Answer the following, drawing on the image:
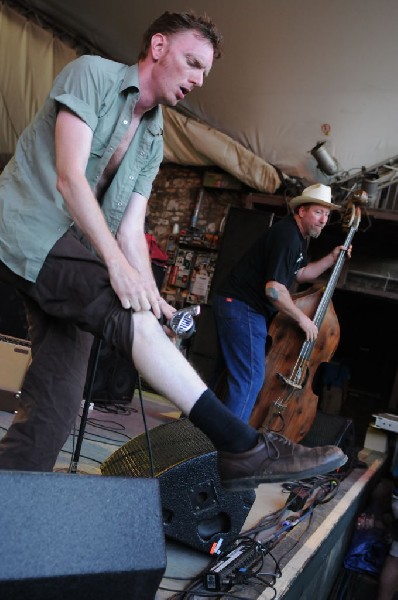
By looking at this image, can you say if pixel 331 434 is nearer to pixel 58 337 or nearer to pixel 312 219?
pixel 312 219

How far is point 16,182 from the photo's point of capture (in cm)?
136

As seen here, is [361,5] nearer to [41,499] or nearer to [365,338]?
[41,499]

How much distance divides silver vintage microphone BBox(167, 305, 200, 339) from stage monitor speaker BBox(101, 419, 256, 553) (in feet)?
1.82

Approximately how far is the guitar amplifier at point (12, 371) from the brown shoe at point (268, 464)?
190 centimetres

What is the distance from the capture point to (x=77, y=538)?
89cm

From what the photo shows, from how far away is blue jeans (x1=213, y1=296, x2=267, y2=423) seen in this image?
273 cm

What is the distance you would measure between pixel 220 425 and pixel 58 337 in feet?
1.59

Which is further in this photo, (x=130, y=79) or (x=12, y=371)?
(x=12, y=371)

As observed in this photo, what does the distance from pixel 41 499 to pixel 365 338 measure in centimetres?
663

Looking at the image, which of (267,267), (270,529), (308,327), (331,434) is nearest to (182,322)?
(270,529)

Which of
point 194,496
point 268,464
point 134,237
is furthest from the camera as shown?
point 194,496

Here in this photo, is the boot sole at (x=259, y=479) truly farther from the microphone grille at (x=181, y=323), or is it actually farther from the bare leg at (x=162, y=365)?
the microphone grille at (x=181, y=323)

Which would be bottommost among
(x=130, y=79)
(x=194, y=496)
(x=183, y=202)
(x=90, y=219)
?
(x=194, y=496)

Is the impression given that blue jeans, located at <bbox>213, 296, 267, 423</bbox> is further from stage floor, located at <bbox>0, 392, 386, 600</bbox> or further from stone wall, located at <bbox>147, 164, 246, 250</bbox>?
stone wall, located at <bbox>147, 164, 246, 250</bbox>
